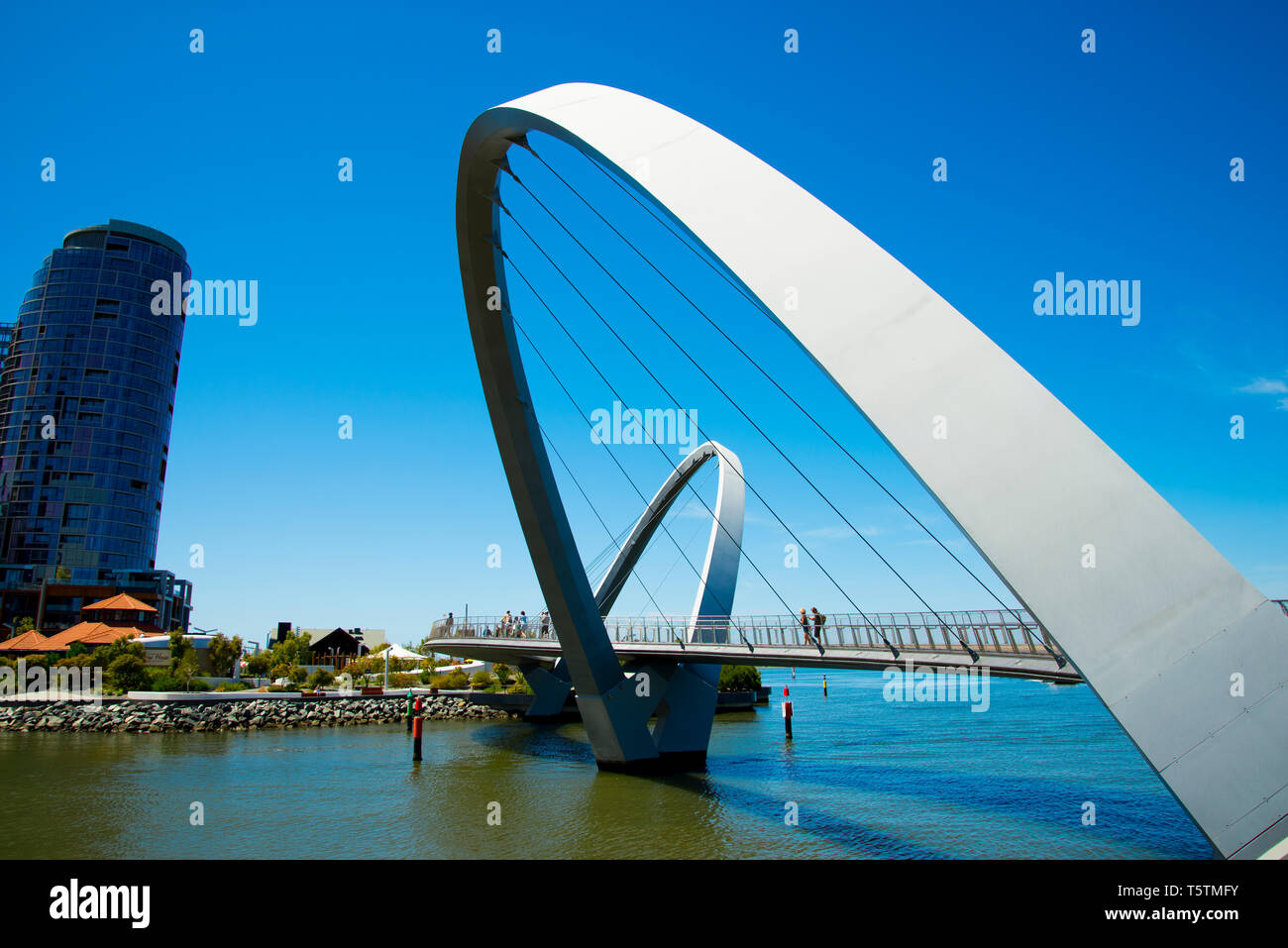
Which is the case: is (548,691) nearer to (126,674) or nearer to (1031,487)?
(126,674)

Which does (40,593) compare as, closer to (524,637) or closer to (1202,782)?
(524,637)

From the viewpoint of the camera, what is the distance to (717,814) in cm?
1647

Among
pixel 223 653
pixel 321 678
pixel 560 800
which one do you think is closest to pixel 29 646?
pixel 223 653

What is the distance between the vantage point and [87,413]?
8900cm

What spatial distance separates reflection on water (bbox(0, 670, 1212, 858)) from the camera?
44.8 feet

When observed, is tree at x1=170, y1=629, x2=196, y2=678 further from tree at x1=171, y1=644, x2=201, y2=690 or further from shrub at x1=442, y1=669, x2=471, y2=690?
shrub at x1=442, y1=669, x2=471, y2=690

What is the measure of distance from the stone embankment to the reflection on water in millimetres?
1643

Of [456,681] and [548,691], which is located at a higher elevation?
[548,691]

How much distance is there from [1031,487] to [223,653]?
183ft

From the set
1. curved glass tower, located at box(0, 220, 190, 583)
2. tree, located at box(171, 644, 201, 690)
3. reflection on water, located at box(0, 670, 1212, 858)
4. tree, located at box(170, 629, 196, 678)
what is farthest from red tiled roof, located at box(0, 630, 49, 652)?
curved glass tower, located at box(0, 220, 190, 583)

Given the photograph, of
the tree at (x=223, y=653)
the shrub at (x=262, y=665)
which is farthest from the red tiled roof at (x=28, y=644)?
the shrub at (x=262, y=665)

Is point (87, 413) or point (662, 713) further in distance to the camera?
point (87, 413)
